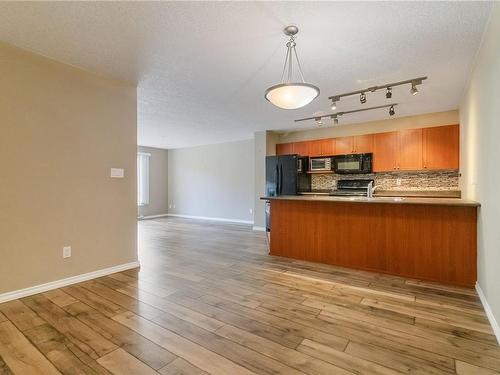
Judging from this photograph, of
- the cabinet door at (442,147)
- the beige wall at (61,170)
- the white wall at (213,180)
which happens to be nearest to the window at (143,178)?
the white wall at (213,180)

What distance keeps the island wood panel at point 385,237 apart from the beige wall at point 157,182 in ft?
20.2

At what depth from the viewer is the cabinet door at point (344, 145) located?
572cm

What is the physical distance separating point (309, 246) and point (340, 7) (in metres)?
2.93

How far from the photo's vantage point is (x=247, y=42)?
2543mm

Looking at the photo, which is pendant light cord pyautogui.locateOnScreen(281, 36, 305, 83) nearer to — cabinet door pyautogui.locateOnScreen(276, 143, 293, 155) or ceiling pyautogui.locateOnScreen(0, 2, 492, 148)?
ceiling pyautogui.locateOnScreen(0, 2, 492, 148)

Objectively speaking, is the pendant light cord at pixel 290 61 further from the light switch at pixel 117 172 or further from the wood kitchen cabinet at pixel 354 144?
the wood kitchen cabinet at pixel 354 144

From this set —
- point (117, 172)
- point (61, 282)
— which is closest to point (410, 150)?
point (117, 172)

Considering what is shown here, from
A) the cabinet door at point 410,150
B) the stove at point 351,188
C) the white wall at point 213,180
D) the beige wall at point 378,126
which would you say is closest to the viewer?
the beige wall at point 378,126

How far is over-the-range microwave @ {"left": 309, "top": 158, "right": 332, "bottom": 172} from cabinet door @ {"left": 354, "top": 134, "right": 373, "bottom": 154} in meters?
0.62

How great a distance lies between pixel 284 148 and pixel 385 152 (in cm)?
230

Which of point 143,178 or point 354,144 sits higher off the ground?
point 354,144

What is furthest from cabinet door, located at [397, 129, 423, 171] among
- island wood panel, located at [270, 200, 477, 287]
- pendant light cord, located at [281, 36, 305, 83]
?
pendant light cord, located at [281, 36, 305, 83]

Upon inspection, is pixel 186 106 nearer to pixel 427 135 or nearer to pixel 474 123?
pixel 474 123

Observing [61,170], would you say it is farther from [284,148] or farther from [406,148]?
[406,148]
